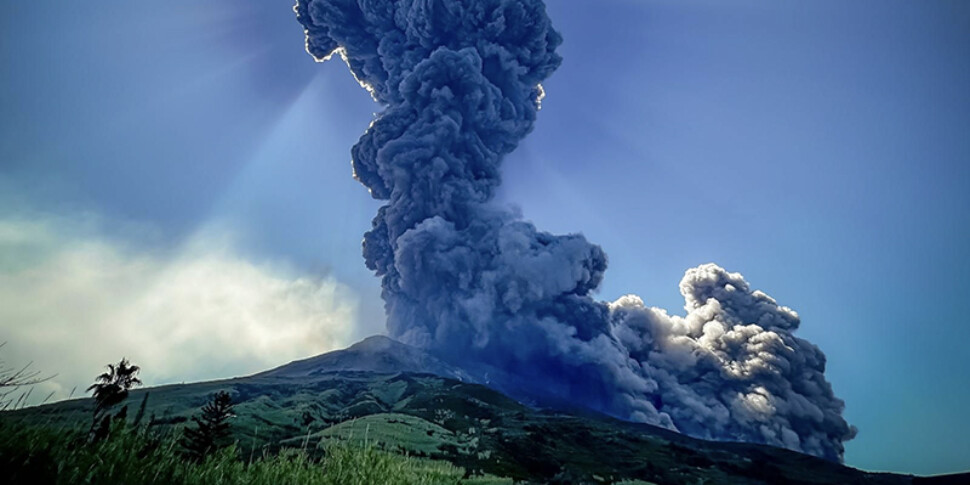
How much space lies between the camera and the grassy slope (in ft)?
252

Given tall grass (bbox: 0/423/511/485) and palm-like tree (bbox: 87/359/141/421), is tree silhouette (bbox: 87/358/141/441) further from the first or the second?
tall grass (bbox: 0/423/511/485)

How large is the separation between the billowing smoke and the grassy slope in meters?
27.0

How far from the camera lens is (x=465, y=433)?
322ft

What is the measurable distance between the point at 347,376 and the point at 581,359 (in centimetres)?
8171

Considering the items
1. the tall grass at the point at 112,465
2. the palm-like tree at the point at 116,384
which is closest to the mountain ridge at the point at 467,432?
the palm-like tree at the point at 116,384

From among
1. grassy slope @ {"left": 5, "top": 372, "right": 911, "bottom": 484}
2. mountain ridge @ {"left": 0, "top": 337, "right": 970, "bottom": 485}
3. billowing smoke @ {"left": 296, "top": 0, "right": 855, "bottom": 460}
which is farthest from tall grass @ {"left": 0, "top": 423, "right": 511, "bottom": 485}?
billowing smoke @ {"left": 296, "top": 0, "right": 855, "bottom": 460}

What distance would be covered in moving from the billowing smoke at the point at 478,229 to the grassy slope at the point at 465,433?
26971 millimetres

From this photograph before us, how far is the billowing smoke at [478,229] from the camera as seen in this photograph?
5635 inches

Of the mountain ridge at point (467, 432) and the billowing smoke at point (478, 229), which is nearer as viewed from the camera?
the mountain ridge at point (467, 432)

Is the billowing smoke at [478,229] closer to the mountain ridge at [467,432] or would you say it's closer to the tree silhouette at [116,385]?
the mountain ridge at [467,432]

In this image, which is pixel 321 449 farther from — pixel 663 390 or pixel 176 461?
pixel 663 390

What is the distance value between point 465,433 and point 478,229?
2697 inches

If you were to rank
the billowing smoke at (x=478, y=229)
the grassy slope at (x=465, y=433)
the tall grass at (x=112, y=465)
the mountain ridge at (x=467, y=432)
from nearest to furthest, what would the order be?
1. the tall grass at (x=112, y=465)
2. the grassy slope at (x=465, y=433)
3. the mountain ridge at (x=467, y=432)
4. the billowing smoke at (x=478, y=229)

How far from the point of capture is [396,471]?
14.1 m
